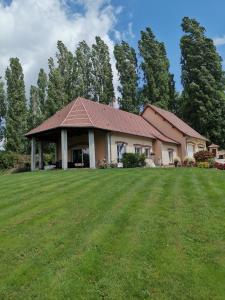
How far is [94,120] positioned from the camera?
2728 centimetres

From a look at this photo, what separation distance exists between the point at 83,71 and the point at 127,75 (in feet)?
21.8

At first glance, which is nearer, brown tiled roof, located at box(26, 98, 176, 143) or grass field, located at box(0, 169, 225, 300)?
grass field, located at box(0, 169, 225, 300)

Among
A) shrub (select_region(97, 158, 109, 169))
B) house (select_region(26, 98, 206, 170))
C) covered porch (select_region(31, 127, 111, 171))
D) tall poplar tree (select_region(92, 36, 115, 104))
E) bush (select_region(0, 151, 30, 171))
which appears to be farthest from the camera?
tall poplar tree (select_region(92, 36, 115, 104))

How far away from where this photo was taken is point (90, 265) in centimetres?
560

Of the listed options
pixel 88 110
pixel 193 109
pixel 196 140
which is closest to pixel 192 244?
pixel 88 110

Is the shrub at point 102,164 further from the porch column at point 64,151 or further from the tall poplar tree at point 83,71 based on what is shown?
the tall poplar tree at point 83,71

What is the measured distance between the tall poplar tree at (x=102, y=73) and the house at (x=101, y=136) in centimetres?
1366

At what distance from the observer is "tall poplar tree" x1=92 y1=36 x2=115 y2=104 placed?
51384 millimetres

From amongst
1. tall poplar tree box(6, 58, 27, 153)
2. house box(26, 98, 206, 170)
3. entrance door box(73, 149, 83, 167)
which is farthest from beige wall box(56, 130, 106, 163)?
tall poplar tree box(6, 58, 27, 153)

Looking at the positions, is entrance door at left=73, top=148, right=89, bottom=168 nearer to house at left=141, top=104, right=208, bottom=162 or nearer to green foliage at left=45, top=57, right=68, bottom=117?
house at left=141, top=104, right=208, bottom=162

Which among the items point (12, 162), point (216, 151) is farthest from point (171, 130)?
point (12, 162)

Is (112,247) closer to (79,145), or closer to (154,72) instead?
(79,145)

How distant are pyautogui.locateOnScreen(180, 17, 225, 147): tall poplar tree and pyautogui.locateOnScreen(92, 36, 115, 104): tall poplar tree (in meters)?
10.6

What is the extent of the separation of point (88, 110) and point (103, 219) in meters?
21.2
